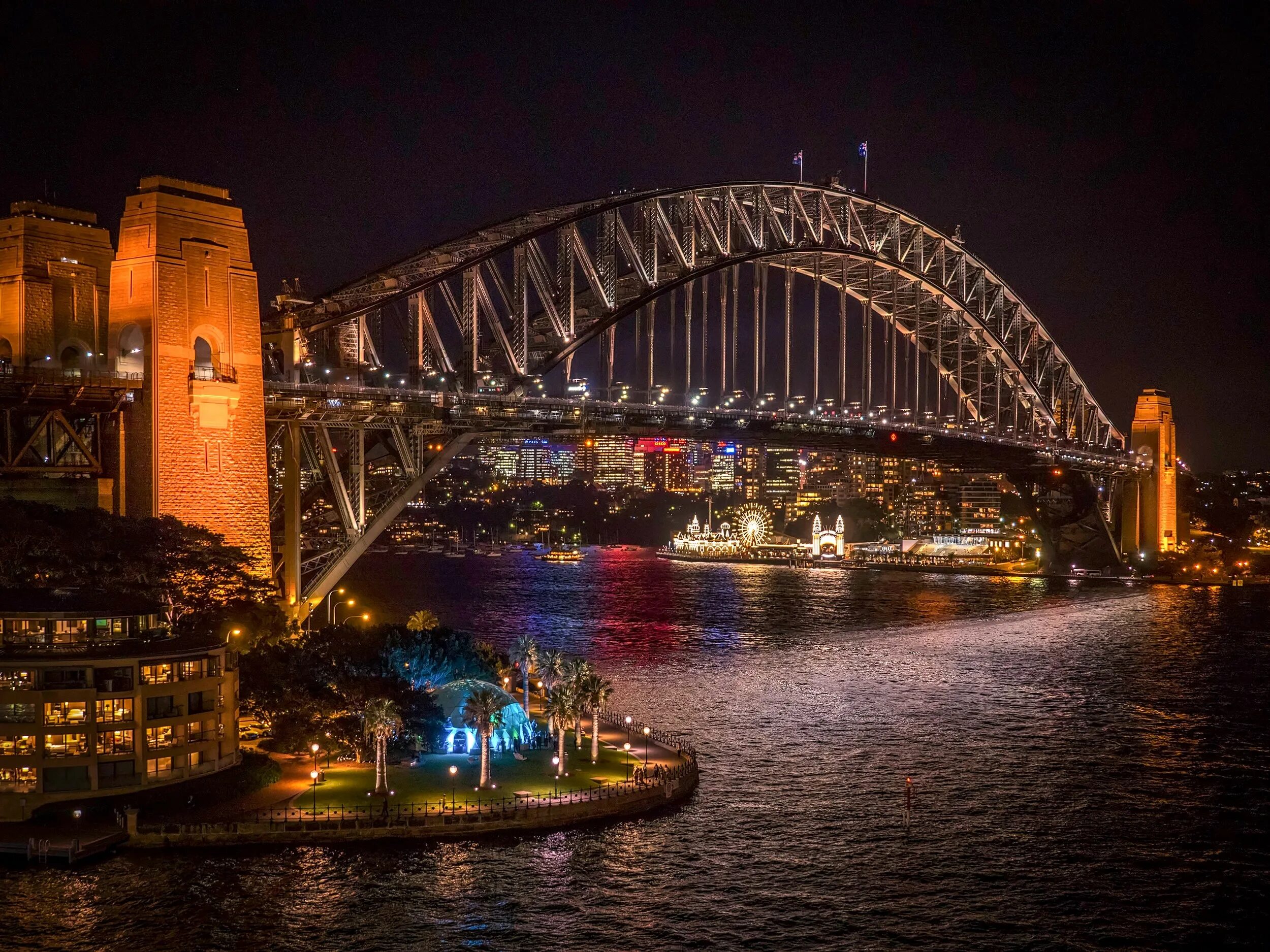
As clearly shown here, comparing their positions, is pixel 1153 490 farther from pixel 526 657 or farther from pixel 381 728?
pixel 381 728

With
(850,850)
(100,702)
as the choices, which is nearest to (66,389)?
(100,702)

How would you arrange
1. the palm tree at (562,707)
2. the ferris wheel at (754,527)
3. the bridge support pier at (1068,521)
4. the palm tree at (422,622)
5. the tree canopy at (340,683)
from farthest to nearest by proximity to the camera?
the ferris wheel at (754,527), the bridge support pier at (1068,521), the palm tree at (422,622), the palm tree at (562,707), the tree canopy at (340,683)

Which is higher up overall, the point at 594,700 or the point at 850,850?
the point at 594,700

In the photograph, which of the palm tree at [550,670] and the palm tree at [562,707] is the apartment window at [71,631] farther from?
the palm tree at [550,670]

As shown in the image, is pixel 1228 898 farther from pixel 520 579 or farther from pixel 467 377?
pixel 520 579

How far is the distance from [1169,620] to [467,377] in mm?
50064

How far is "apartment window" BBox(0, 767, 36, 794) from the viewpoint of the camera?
30578 mm

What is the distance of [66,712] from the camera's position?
103ft

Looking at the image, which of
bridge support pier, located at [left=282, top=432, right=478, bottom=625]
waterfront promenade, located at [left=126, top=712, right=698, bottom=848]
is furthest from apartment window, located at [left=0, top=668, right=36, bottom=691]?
bridge support pier, located at [left=282, top=432, right=478, bottom=625]

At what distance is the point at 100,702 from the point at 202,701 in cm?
243

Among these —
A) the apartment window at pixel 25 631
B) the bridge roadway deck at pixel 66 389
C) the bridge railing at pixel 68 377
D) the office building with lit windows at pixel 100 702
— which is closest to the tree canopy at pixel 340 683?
the office building with lit windows at pixel 100 702

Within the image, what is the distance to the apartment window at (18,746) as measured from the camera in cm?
3067

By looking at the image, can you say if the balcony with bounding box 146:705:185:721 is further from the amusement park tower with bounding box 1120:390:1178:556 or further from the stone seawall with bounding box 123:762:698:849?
the amusement park tower with bounding box 1120:390:1178:556

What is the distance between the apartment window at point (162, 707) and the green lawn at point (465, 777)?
3630 millimetres
